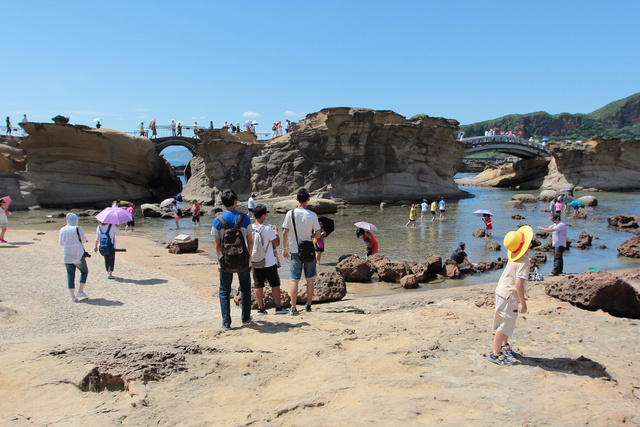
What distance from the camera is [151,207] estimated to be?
1098 inches

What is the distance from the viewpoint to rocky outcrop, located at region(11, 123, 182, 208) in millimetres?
30688

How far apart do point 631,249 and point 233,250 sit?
1323 centimetres

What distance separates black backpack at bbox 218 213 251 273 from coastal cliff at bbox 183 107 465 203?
27983 millimetres

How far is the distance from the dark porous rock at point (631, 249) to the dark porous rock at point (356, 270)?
865 centimetres

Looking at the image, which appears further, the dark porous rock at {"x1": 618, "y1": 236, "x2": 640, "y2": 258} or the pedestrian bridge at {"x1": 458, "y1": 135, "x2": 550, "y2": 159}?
the pedestrian bridge at {"x1": 458, "y1": 135, "x2": 550, "y2": 159}

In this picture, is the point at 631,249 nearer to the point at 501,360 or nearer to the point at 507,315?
the point at 507,315

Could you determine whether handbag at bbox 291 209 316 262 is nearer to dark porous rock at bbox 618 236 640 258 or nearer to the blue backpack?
the blue backpack

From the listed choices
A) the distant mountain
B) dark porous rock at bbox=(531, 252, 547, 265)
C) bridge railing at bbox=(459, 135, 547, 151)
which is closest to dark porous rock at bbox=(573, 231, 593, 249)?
dark porous rock at bbox=(531, 252, 547, 265)

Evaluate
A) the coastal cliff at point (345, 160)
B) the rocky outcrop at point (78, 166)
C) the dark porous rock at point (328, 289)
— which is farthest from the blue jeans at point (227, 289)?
the rocky outcrop at point (78, 166)

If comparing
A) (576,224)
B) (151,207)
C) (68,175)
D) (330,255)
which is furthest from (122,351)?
(68,175)

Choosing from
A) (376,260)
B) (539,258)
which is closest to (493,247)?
(539,258)

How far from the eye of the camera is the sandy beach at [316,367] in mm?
3400

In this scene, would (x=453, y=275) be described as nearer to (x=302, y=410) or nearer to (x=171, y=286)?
(x=171, y=286)

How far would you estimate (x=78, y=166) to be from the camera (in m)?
32.1
